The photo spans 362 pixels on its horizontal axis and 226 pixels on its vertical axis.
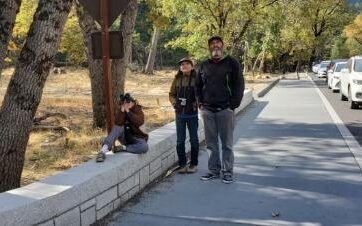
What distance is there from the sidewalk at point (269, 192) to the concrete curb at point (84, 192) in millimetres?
193

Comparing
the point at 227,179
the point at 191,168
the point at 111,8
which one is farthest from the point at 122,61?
the point at 227,179

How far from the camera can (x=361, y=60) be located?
1939 cm

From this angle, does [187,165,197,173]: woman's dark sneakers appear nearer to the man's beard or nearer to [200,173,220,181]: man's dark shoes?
[200,173,220,181]: man's dark shoes

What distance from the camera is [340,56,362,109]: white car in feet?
58.0

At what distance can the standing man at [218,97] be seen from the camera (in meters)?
6.92

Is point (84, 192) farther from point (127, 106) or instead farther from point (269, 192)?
point (269, 192)

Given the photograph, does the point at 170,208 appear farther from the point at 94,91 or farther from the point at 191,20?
the point at 191,20

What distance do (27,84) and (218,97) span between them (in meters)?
2.31

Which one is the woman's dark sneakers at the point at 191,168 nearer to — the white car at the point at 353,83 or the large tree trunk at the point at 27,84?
the large tree trunk at the point at 27,84

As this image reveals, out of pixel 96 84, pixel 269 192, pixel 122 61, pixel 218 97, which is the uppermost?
pixel 122 61

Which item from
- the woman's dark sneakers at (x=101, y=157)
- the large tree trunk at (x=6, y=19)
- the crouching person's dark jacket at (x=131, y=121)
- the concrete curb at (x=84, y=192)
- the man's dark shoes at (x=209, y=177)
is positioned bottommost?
the man's dark shoes at (x=209, y=177)

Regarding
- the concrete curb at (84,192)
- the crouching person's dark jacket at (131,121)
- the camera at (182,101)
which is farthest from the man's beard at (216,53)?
the concrete curb at (84,192)

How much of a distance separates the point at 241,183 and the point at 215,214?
1.49 m

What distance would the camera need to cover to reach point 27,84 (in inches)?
248
